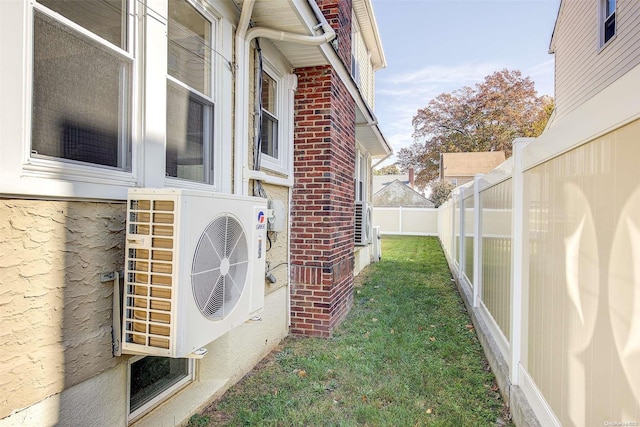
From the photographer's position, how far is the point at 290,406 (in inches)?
109

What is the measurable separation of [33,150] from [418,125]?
35034 mm

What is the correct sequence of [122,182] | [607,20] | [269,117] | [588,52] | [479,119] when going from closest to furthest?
[122,182], [269,117], [607,20], [588,52], [479,119]

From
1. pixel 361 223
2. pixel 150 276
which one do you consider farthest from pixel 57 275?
pixel 361 223

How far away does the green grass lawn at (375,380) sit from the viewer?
2.62 meters

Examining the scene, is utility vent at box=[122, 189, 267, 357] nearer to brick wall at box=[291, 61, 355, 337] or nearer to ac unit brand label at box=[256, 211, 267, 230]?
ac unit brand label at box=[256, 211, 267, 230]

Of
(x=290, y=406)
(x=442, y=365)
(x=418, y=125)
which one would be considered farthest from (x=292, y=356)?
(x=418, y=125)

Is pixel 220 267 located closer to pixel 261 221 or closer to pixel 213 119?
pixel 261 221

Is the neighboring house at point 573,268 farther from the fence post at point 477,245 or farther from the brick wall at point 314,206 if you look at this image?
the brick wall at point 314,206

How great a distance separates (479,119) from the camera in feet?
99.0

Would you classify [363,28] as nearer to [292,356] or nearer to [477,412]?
[292,356]

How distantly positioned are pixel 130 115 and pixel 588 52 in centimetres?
1173

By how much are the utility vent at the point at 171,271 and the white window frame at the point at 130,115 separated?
28cm

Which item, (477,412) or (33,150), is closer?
(33,150)

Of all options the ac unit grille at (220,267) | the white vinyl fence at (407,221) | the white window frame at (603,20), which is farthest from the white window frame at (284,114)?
the white vinyl fence at (407,221)
